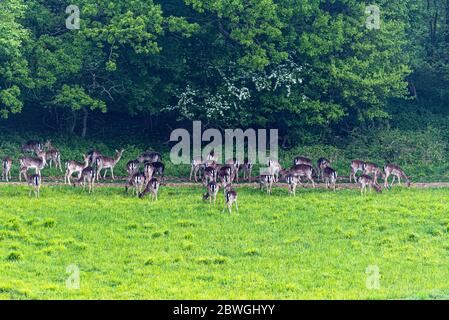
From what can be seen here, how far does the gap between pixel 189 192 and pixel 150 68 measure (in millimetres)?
8721

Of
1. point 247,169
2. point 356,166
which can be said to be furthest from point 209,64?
point 356,166

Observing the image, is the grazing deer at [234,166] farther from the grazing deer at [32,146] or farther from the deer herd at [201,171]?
the grazing deer at [32,146]

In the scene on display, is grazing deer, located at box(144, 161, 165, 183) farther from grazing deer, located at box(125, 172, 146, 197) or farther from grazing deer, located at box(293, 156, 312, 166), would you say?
grazing deer, located at box(293, 156, 312, 166)

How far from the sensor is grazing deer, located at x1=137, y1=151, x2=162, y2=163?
112ft

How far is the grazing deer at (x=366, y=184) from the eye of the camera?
30.3 m

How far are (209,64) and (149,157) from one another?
5459 millimetres

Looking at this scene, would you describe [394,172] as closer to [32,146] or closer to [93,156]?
Result: [93,156]

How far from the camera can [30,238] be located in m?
23.9

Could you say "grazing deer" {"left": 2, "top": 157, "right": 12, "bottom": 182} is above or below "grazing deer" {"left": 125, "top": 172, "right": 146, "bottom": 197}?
above

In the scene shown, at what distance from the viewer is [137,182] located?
29.5m

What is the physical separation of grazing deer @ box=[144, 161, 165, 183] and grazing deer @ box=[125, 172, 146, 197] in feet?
4.77

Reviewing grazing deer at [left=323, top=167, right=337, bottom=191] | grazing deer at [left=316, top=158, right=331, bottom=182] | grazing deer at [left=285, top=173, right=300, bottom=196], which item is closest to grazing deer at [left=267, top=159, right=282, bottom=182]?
grazing deer at [left=316, top=158, right=331, bottom=182]
